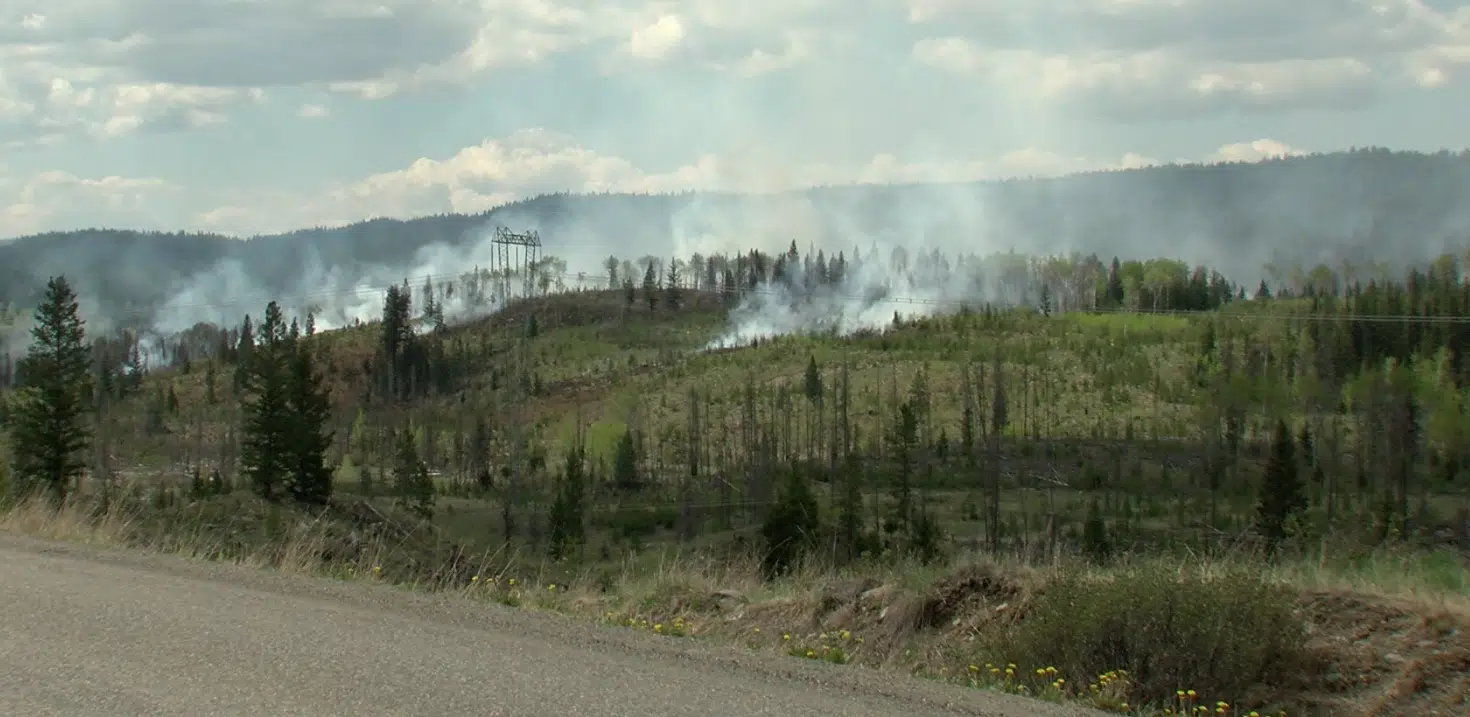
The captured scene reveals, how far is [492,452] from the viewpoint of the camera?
118m

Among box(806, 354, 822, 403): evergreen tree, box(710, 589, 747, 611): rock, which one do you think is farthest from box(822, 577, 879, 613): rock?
box(806, 354, 822, 403): evergreen tree

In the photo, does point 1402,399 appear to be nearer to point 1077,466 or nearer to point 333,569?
point 1077,466

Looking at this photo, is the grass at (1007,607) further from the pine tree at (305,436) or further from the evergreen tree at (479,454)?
the evergreen tree at (479,454)

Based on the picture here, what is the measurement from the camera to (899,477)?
82812 mm

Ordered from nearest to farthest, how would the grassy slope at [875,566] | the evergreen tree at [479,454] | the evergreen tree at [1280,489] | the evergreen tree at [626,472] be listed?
Result: the grassy slope at [875,566]
the evergreen tree at [1280,489]
the evergreen tree at [626,472]
the evergreen tree at [479,454]

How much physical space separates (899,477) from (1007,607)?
71.0 metres

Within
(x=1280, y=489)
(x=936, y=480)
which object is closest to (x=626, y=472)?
(x=936, y=480)

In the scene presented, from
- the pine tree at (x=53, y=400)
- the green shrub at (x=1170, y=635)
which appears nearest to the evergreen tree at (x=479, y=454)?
the pine tree at (x=53, y=400)

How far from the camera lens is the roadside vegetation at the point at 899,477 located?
10.6 m

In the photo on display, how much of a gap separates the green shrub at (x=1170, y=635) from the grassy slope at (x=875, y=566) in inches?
9.1

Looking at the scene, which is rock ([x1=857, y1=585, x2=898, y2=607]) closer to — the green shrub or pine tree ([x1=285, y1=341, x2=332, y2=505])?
the green shrub

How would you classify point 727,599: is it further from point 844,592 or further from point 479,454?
→ point 479,454

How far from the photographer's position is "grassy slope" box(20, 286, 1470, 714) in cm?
1087

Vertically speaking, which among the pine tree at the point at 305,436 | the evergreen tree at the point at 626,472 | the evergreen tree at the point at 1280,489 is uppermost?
the pine tree at the point at 305,436
